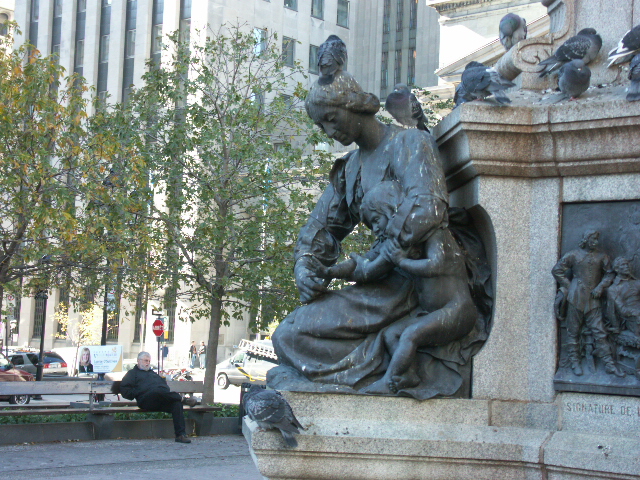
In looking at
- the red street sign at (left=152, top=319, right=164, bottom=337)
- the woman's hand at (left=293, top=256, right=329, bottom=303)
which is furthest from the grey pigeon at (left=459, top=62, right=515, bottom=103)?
the red street sign at (left=152, top=319, right=164, bottom=337)

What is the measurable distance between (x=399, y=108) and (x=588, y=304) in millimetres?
1603

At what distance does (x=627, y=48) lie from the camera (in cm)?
463

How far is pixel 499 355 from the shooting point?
4.61 metres

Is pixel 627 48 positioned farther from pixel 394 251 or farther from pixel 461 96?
pixel 394 251

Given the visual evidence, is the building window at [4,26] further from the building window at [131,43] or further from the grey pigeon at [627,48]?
the grey pigeon at [627,48]

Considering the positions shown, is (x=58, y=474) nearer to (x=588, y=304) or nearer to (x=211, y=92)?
(x=588, y=304)

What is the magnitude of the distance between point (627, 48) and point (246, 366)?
3072 cm

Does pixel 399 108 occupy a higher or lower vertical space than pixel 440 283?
higher

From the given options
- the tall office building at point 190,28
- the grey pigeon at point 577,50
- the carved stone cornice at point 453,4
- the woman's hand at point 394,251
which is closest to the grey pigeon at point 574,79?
the grey pigeon at point 577,50

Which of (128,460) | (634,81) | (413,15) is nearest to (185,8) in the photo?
(413,15)

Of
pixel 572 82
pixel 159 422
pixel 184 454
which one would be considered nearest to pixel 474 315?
pixel 572 82

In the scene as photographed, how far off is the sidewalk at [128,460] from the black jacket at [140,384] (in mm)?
764

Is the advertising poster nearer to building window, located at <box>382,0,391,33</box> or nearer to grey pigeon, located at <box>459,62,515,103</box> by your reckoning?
grey pigeon, located at <box>459,62,515,103</box>

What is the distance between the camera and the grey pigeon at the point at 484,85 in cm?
463
